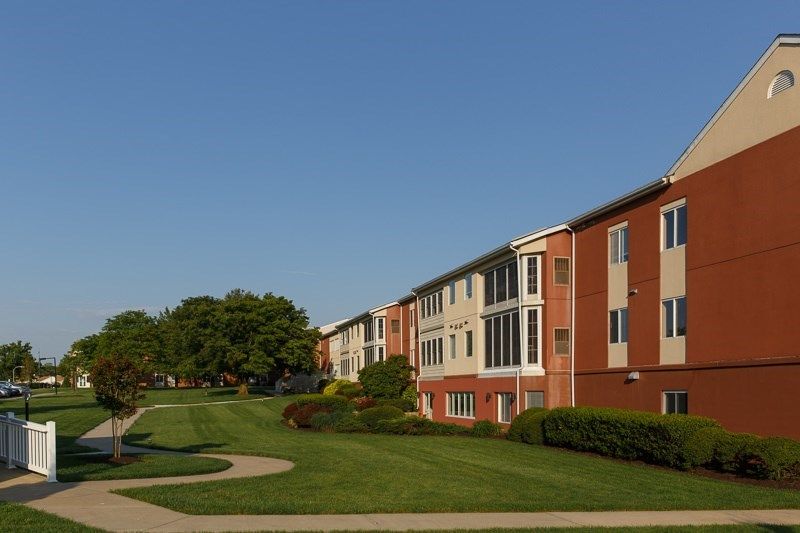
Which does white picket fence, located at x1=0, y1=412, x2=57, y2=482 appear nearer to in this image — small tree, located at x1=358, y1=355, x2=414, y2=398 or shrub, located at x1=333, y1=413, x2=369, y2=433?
shrub, located at x1=333, y1=413, x2=369, y2=433

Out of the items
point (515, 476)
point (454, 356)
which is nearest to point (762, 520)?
point (515, 476)

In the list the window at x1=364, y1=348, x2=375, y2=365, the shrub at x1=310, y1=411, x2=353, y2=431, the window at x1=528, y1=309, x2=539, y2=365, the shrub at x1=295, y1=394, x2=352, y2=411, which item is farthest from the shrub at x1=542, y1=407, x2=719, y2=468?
the window at x1=364, y1=348, x2=375, y2=365

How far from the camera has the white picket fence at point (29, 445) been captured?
15.0 metres

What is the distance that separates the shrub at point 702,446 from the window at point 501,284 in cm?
1395

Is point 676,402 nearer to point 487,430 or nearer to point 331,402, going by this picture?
point 487,430

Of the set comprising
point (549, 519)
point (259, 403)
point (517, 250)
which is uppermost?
point (517, 250)

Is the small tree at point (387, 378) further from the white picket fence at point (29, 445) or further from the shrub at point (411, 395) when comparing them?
the white picket fence at point (29, 445)

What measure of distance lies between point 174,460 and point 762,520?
13305 millimetres

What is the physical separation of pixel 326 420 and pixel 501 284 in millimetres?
9676

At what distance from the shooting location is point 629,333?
26641 mm

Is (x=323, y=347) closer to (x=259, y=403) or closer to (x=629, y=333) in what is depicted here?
(x=259, y=403)

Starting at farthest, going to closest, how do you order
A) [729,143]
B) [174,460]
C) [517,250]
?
1. [517,250]
2. [729,143]
3. [174,460]

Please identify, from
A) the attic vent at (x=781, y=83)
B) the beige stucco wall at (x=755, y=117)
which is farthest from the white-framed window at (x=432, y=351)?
the attic vent at (x=781, y=83)

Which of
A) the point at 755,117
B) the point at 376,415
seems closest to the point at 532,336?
the point at 376,415
